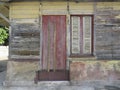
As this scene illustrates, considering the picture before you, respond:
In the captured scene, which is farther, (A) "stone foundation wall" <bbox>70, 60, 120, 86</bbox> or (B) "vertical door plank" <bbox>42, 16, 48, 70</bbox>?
(B) "vertical door plank" <bbox>42, 16, 48, 70</bbox>

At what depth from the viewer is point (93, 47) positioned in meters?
12.7

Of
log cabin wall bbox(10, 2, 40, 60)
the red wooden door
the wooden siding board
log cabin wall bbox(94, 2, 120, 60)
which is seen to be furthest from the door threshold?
log cabin wall bbox(94, 2, 120, 60)

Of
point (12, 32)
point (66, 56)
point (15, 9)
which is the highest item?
point (15, 9)

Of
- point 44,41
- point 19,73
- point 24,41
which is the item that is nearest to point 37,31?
point 44,41

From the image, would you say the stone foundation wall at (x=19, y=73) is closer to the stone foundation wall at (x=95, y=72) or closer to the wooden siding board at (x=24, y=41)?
the wooden siding board at (x=24, y=41)

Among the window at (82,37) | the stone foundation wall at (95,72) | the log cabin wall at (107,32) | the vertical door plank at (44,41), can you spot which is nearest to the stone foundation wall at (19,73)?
the vertical door plank at (44,41)

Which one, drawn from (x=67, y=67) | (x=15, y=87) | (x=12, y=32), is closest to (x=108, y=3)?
(x=67, y=67)

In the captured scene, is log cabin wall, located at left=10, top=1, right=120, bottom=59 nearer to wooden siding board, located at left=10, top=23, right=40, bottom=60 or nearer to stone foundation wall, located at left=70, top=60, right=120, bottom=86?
wooden siding board, located at left=10, top=23, right=40, bottom=60

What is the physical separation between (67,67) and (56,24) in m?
1.60

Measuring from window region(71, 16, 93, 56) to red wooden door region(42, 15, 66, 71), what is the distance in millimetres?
363

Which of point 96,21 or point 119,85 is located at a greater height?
point 96,21

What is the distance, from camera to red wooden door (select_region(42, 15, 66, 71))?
12750 millimetres

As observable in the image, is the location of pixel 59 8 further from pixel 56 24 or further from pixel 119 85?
pixel 119 85

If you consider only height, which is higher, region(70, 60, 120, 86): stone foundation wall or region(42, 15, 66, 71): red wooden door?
region(42, 15, 66, 71): red wooden door
